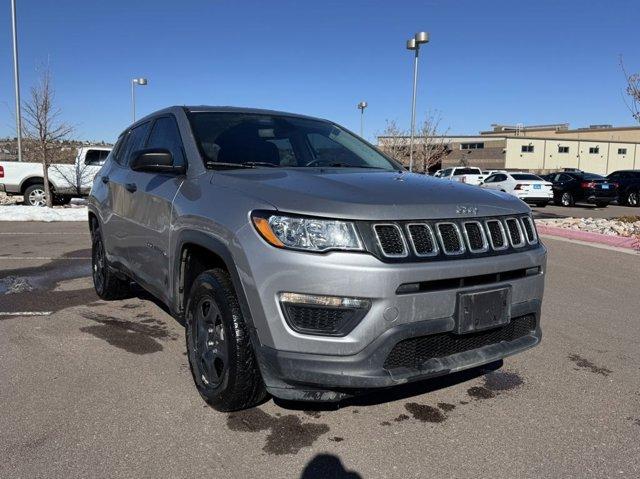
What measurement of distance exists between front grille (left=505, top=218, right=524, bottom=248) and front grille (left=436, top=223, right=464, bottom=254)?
452 mm

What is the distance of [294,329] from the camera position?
2.57 meters

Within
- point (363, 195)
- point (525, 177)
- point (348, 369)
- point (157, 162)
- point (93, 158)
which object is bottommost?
point (348, 369)

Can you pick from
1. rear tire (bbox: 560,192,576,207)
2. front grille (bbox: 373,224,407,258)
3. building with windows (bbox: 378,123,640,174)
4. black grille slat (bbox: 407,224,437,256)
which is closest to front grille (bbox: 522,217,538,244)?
black grille slat (bbox: 407,224,437,256)

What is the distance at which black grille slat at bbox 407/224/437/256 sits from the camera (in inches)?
104

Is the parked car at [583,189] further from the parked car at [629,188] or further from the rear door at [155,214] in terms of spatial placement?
the rear door at [155,214]

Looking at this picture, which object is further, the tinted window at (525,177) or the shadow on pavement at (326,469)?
the tinted window at (525,177)

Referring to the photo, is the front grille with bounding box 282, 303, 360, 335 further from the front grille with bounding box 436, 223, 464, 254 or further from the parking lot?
the parking lot

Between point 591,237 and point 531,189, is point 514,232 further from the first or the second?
point 531,189

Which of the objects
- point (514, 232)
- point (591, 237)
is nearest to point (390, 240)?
point (514, 232)

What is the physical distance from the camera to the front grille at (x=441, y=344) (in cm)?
264

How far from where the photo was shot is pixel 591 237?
11.6 m

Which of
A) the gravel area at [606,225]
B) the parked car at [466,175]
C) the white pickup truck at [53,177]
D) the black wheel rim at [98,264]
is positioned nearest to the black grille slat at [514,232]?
the black wheel rim at [98,264]

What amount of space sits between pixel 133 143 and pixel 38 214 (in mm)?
10384

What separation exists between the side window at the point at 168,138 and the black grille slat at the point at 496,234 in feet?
6.53
